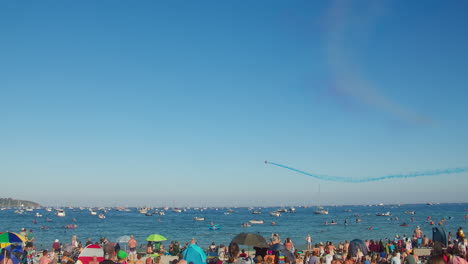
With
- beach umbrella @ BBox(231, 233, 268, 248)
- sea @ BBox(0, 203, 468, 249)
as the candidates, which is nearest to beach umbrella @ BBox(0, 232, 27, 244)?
beach umbrella @ BBox(231, 233, 268, 248)

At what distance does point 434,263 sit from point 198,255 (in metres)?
7.86

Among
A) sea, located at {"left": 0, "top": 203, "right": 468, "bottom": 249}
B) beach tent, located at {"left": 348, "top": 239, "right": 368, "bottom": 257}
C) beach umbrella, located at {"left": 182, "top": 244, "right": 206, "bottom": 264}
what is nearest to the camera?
beach umbrella, located at {"left": 182, "top": 244, "right": 206, "bottom": 264}

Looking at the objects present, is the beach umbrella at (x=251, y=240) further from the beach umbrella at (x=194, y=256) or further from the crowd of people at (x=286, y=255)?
the beach umbrella at (x=194, y=256)

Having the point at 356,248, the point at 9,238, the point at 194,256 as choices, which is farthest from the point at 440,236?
the point at 9,238

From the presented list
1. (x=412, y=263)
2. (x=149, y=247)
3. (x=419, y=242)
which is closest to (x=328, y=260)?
(x=412, y=263)

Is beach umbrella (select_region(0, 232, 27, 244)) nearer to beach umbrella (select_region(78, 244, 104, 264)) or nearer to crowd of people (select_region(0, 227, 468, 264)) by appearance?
crowd of people (select_region(0, 227, 468, 264))

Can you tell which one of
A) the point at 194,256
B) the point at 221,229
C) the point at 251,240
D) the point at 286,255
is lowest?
the point at 221,229

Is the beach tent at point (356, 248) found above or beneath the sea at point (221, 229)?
above

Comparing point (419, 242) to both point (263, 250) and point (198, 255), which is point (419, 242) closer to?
point (263, 250)

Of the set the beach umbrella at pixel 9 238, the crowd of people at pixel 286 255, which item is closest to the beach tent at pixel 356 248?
the crowd of people at pixel 286 255

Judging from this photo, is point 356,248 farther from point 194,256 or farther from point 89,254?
point 89,254

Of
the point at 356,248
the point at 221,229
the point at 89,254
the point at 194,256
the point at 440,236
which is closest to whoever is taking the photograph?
the point at 89,254

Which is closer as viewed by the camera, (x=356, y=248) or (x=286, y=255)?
(x=286, y=255)

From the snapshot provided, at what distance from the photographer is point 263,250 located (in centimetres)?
1570
